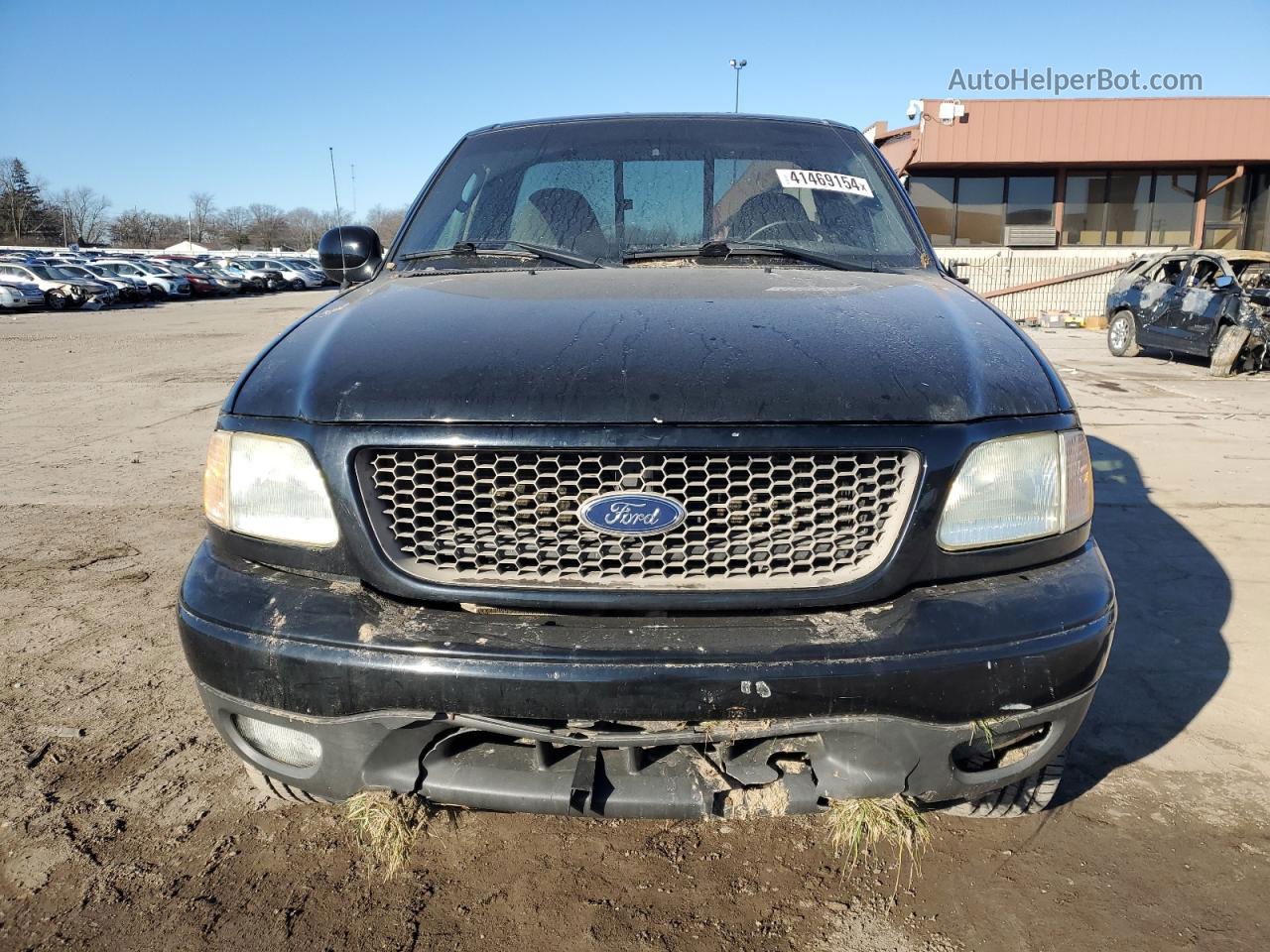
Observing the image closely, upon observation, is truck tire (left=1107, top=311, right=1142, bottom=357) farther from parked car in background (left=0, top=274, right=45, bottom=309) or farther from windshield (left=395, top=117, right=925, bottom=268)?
parked car in background (left=0, top=274, right=45, bottom=309)

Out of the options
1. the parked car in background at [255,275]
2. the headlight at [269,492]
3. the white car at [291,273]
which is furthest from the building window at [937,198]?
the white car at [291,273]

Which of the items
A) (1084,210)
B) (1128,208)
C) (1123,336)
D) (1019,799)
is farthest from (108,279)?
(1019,799)

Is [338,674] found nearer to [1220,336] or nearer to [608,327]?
[608,327]

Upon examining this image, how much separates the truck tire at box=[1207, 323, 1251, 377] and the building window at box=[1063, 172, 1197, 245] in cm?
1661

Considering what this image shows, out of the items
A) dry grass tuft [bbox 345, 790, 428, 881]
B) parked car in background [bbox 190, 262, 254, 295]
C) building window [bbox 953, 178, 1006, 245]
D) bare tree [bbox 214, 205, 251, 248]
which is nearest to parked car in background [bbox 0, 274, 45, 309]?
parked car in background [bbox 190, 262, 254, 295]

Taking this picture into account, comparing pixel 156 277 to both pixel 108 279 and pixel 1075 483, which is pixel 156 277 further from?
pixel 1075 483

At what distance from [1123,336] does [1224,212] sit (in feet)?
57.0

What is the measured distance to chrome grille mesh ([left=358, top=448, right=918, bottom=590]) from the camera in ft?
5.76

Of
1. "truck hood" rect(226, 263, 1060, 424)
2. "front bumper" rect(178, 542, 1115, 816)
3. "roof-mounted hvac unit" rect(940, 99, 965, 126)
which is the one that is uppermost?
"roof-mounted hvac unit" rect(940, 99, 965, 126)

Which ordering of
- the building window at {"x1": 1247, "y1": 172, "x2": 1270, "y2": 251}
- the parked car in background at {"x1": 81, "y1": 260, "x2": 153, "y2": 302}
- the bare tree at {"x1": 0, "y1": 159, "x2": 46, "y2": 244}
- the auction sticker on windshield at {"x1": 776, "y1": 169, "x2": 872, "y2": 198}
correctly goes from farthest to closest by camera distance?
the bare tree at {"x1": 0, "y1": 159, "x2": 46, "y2": 244}
the parked car in background at {"x1": 81, "y1": 260, "x2": 153, "y2": 302}
the building window at {"x1": 1247, "y1": 172, "x2": 1270, "y2": 251}
the auction sticker on windshield at {"x1": 776, "y1": 169, "x2": 872, "y2": 198}

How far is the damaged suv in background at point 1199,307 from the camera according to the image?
1109 cm

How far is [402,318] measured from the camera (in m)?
2.23

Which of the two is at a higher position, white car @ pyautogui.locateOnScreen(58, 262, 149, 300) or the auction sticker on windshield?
the auction sticker on windshield

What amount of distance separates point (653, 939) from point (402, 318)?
1.53 meters
